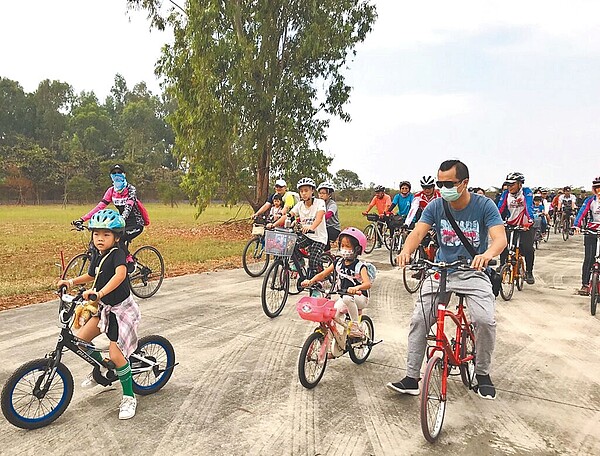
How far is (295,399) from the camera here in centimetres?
416

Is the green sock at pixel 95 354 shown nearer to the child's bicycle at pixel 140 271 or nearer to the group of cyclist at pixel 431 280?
the group of cyclist at pixel 431 280

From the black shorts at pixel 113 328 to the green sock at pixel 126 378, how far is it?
0.73ft

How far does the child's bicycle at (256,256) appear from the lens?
386 inches

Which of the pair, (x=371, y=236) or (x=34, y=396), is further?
(x=371, y=236)

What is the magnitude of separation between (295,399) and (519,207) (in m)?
6.17

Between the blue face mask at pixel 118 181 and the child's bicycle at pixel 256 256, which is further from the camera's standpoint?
the child's bicycle at pixel 256 256

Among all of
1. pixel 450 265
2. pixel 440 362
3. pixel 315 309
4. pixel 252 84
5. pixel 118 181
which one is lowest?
pixel 440 362

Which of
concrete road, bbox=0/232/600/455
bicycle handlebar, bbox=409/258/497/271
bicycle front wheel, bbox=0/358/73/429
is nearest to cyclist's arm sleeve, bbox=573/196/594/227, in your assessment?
concrete road, bbox=0/232/600/455

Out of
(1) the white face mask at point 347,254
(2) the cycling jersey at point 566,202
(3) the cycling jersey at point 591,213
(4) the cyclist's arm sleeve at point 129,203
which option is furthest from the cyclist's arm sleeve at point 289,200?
(2) the cycling jersey at point 566,202

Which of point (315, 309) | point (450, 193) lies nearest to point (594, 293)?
point (450, 193)

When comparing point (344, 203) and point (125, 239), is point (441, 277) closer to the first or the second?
point (125, 239)

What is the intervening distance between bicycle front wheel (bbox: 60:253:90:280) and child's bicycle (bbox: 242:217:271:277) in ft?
9.73

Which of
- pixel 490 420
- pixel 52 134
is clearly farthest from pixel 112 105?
pixel 490 420

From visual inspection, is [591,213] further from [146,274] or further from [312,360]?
[146,274]
